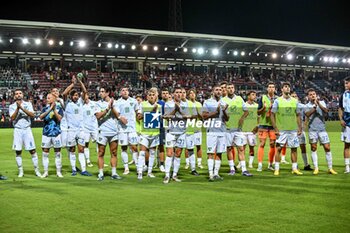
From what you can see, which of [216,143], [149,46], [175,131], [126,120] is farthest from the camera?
[149,46]

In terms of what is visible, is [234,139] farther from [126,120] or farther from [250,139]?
[126,120]

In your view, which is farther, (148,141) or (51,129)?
(51,129)

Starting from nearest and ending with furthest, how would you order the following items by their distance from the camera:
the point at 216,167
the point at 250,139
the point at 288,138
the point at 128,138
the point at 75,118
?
the point at 216,167, the point at 288,138, the point at 128,138, the point at 75,118, the point at 250,139

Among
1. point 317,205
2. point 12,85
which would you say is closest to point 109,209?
point 317,205

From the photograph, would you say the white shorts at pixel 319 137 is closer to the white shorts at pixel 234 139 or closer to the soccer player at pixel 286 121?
the soccer player at pixel 286 121

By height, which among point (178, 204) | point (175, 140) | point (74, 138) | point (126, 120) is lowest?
point (178, 204)

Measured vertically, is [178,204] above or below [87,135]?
below

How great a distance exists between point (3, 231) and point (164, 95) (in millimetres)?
6764

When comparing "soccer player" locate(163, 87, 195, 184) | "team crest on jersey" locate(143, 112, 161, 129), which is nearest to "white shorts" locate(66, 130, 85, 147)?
"team crest on jersey" locate(143, 112, 161, 129)

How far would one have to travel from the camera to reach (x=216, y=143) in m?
Result: 11.1

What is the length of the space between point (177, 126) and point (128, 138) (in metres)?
2.21

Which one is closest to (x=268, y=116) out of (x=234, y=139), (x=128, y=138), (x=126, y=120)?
(x=234, y=139)

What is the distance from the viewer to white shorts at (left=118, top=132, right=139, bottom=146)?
11969 millimetres

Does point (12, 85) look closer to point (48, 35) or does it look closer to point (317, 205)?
point (48, 35)
